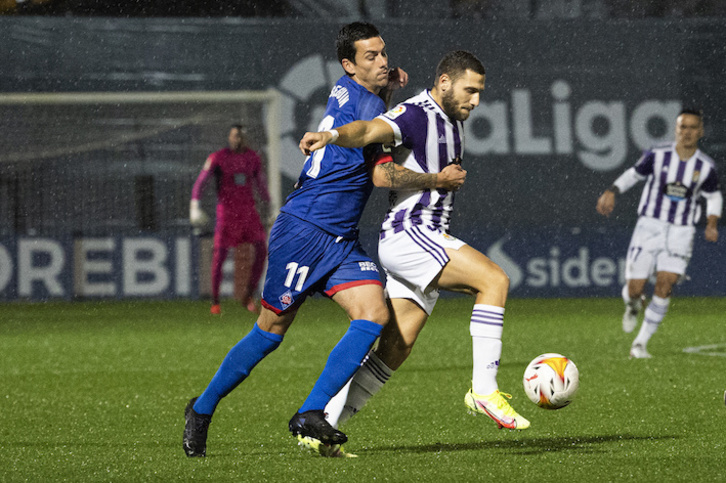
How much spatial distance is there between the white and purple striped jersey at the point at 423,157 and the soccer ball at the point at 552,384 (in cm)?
75

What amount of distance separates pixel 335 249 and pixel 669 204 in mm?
5254

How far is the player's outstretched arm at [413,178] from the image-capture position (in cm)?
475

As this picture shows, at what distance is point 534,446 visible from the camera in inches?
202

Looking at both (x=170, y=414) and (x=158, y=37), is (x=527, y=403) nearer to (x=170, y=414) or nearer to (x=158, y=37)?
(x=170, y=414)

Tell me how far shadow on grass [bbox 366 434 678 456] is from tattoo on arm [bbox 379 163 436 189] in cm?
109

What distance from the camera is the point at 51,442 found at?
5.46m

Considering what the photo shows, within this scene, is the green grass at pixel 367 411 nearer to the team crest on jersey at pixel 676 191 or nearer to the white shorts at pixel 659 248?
the white shorts at pixel 659 248

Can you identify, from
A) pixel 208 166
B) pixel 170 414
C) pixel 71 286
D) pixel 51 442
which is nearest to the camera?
pixel 51 442

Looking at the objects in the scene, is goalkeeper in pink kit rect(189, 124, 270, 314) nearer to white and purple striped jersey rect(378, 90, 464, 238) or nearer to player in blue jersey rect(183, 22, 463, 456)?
white and purple striped jersey rect(378, 90, 464, 238)

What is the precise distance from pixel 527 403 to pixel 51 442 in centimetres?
259

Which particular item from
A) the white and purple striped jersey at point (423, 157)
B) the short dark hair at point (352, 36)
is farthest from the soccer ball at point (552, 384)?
the short dark hair at point (352, 36)

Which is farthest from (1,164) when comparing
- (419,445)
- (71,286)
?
(419,445)

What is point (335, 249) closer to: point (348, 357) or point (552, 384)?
point (348, 357)

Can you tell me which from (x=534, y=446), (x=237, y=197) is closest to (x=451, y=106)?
(x=534, y=446)
